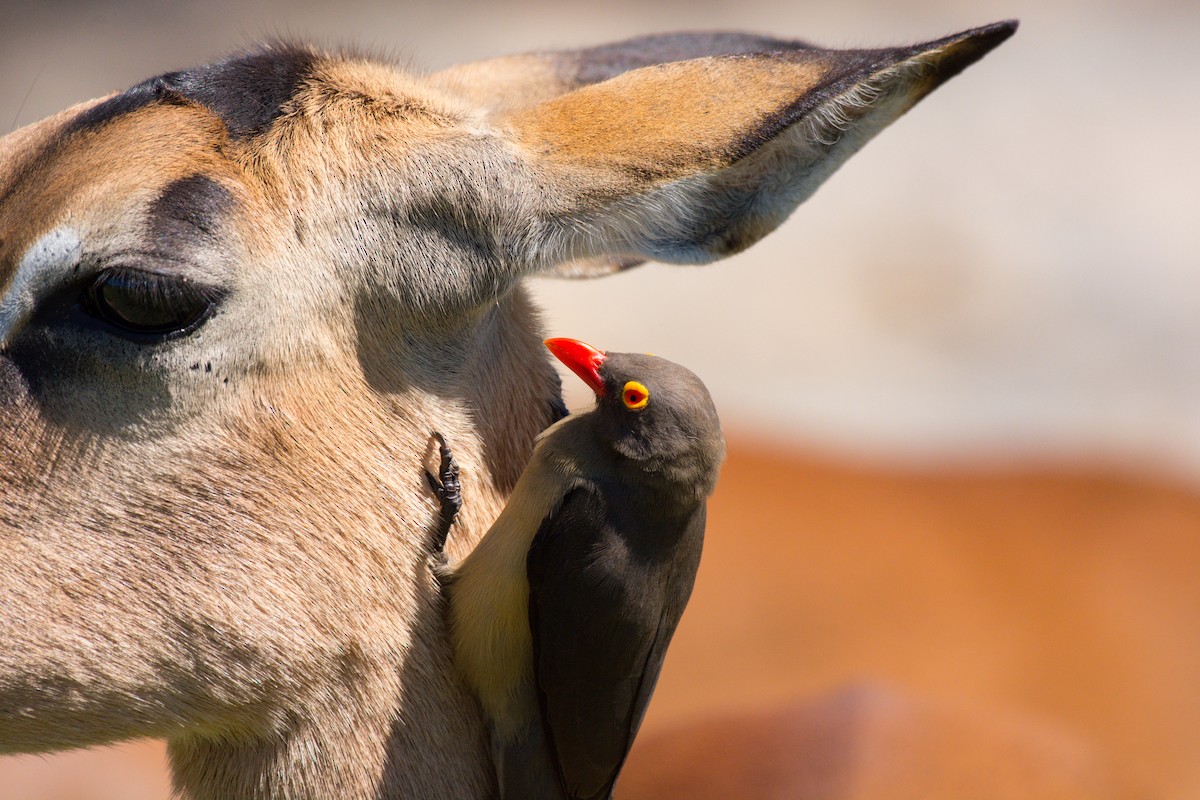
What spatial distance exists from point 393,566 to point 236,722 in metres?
0.36

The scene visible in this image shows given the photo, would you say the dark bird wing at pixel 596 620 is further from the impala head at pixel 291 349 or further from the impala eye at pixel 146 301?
the impala eye at pixel 146 301

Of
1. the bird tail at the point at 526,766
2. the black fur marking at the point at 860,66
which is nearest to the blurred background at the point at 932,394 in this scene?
the black fur marking at the point at 860,66

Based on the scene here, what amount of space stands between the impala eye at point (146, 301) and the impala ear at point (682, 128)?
1.87 feet

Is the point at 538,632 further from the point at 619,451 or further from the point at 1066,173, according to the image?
the point at 1066,173

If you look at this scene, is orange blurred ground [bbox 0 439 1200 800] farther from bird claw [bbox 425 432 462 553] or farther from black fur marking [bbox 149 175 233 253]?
black fur marking [bbox 149 175 233 253]

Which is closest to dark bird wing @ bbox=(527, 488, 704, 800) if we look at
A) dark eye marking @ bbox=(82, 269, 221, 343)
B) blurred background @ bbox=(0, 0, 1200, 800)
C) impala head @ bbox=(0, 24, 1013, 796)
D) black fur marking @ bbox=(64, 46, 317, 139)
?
impala head @ bbox=(0, 24, 1013, 796)

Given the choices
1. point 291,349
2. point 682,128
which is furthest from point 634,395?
point 291,349

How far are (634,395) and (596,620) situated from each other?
0.44 m

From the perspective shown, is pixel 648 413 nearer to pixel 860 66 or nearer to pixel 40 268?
pixel 860 66

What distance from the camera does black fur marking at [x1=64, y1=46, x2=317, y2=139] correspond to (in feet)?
6.51

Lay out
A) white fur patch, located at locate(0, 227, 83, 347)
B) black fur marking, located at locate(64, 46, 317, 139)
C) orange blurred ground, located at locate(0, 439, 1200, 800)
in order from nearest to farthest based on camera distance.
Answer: white fur patch, located at locate(0, 227, 83, 347)
black fur marking, located at locate(64, 46, 317, 139)
orange blurred ground, located at locate(0, 439, 1200, 800)

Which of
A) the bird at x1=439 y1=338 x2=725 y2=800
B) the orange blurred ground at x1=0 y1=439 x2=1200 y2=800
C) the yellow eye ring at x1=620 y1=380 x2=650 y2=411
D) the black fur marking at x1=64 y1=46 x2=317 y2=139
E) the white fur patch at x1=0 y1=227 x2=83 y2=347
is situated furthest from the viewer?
the orange blurred ground at x1=0 y1=439 x2=1200 y2=800

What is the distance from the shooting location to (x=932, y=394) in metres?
9.16

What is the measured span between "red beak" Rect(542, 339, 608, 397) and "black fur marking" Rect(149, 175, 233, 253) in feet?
2.32
